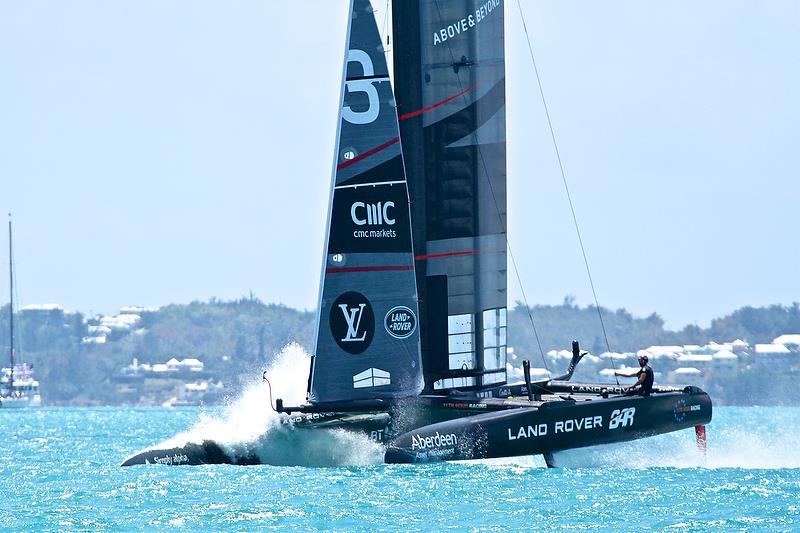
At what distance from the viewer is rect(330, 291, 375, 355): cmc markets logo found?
20562 mm

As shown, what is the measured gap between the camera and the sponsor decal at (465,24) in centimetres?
2191

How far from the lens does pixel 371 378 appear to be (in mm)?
20719

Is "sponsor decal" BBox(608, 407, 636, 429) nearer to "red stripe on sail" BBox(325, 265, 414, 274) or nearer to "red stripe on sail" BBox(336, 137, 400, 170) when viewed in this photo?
"red stripe on sail" BBox(325, 265, 414, 274)

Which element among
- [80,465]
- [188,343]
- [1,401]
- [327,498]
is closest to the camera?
[327,498]

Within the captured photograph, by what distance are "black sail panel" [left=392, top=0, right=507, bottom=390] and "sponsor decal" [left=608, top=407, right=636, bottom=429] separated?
2769mm

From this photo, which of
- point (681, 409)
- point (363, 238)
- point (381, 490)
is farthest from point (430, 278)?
point (381, 490)

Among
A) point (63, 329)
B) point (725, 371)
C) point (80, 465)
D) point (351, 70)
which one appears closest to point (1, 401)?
point (725, 371)

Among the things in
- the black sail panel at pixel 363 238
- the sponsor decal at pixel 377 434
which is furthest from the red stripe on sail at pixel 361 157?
the sponsor decal at pixel 377 434

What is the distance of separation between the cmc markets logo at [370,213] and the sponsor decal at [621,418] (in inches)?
155

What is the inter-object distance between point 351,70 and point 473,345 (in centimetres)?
441

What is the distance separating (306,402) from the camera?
2078 centimetres

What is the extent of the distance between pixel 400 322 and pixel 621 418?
10.6 feet

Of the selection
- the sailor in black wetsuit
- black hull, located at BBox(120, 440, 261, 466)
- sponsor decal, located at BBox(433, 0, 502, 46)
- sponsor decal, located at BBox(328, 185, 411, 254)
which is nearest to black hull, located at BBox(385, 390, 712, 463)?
the sailor in black wetsuit

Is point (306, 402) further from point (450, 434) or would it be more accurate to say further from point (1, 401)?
point (1, 401)
